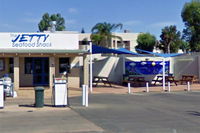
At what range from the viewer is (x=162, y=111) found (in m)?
15.5

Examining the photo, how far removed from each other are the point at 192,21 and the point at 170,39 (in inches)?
965

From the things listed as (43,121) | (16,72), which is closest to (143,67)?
(16,72)

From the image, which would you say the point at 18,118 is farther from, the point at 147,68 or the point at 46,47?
the point at 147,68

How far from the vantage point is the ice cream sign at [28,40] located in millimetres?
30422

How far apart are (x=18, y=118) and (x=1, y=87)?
367 centimetres

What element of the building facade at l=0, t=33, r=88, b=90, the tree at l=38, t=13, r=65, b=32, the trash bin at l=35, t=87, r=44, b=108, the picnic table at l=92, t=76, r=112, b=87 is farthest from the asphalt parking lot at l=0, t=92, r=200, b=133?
the tree at l=38, t=13, r=65, b=32

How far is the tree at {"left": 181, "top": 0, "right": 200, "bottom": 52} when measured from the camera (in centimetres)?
4341

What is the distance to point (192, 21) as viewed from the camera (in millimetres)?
43750

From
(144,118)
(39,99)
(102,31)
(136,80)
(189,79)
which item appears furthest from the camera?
(102,31)

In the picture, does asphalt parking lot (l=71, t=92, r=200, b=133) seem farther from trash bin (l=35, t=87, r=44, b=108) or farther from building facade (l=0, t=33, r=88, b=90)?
building facade (l=0, t=33, r=88, b=90)

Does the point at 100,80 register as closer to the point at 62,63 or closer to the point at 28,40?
the point at 62,63

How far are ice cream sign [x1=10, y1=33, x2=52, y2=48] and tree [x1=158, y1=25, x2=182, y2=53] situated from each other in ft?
129

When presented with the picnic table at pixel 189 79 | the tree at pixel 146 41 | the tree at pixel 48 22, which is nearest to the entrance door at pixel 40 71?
the picnic table at pixel 189 79

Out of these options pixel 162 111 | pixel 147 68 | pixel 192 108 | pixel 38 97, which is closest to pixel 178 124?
pixel 162 111
